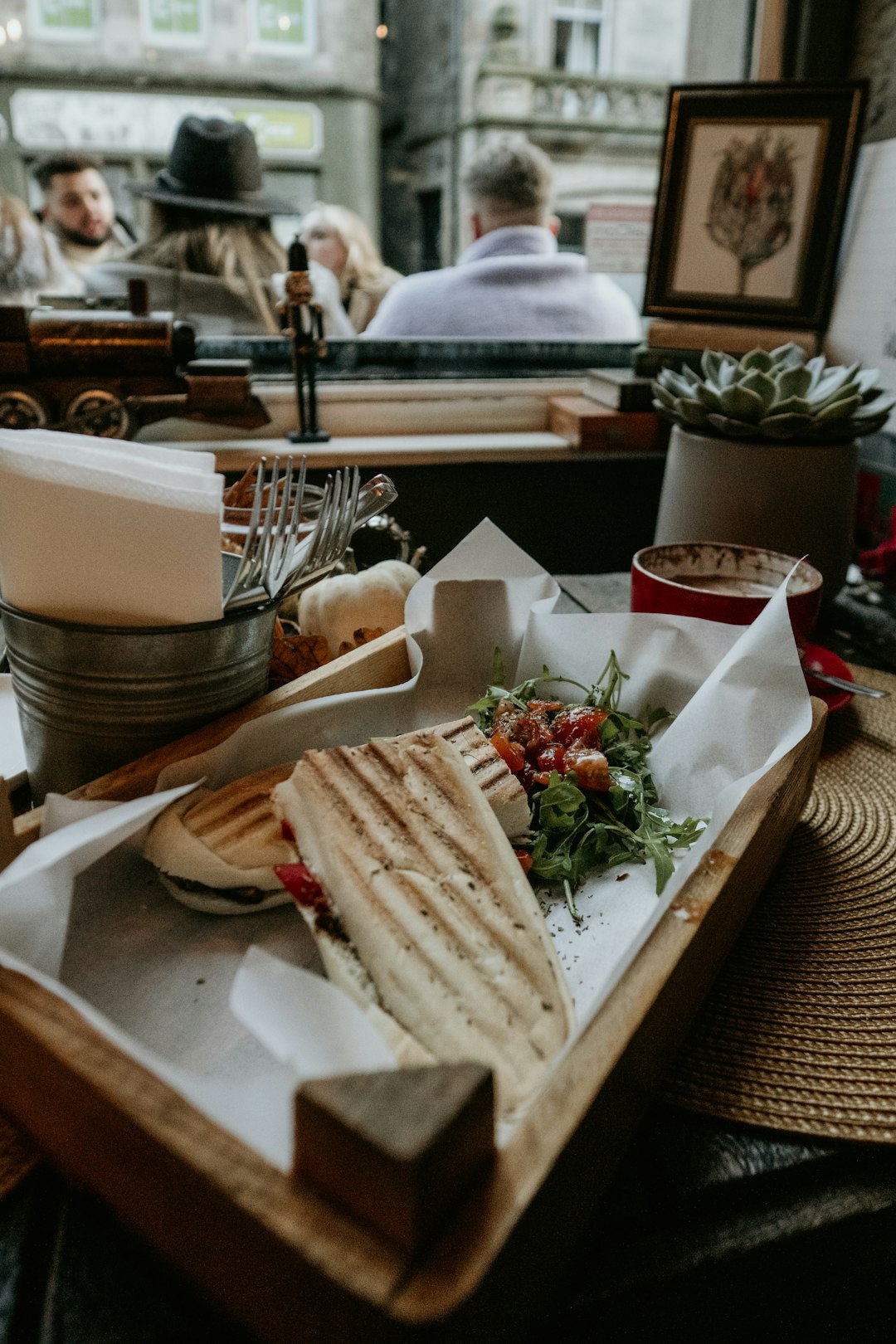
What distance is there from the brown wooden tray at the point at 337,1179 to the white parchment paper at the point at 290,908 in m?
0.02

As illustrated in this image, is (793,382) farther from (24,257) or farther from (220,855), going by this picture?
(24,257)

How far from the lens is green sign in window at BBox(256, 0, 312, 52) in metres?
8.88

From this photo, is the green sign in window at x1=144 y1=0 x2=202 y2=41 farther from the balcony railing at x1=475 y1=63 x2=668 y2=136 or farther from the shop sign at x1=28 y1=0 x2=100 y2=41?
the balcony railing at x1=475 y1=63 x2=668 y2=136

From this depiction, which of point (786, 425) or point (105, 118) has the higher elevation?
point (105, 118)

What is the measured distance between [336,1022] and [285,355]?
238 centimetres

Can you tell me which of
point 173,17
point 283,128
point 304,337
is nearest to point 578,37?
point 283,128

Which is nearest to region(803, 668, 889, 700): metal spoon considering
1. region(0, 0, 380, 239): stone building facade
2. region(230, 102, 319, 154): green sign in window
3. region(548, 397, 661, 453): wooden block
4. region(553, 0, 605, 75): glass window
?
region(548, 397, 661, 453): wooden block

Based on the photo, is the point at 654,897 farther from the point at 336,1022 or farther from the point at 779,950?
the point at 336,1022

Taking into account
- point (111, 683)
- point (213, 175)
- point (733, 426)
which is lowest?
point (111, 683)

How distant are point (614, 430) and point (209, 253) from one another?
5.19ft

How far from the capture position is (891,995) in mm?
716

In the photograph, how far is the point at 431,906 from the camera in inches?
24.1

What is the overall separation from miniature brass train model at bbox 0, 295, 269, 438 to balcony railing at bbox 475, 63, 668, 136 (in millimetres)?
8480

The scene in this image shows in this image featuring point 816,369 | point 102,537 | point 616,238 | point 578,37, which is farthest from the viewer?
point 578,37
